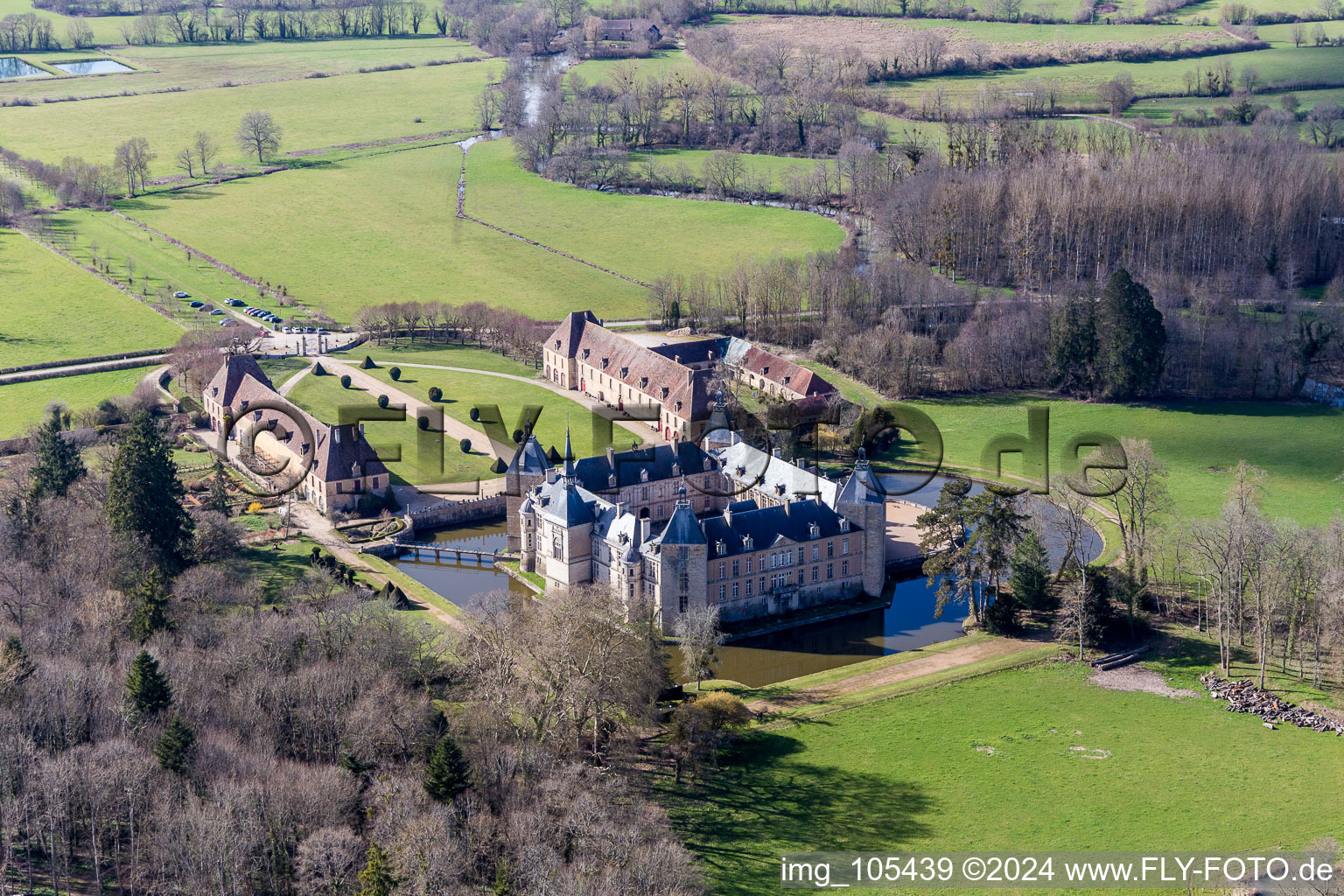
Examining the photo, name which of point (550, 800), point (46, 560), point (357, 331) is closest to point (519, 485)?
point (46, 560)

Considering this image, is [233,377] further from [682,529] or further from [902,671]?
[902,671]

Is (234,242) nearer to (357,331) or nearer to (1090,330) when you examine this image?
(357,331)

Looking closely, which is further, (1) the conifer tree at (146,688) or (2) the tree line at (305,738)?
(1) the conifer tree at (146,688)

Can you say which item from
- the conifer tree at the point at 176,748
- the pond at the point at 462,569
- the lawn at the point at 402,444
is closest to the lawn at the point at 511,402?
the lawn at the point at 402,444

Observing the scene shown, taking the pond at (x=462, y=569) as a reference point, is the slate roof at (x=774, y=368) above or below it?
→ above

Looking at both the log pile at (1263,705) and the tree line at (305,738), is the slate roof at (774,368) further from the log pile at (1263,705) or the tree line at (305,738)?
the log pile at (1263,705)

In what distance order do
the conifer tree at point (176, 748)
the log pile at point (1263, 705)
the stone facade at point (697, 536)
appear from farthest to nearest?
the stone facade at point (697, 536), the log pile at point (1263, 705), the conifer tree at point (176, 748)

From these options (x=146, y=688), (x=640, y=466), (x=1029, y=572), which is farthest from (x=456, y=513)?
(x=1029, y=572)
